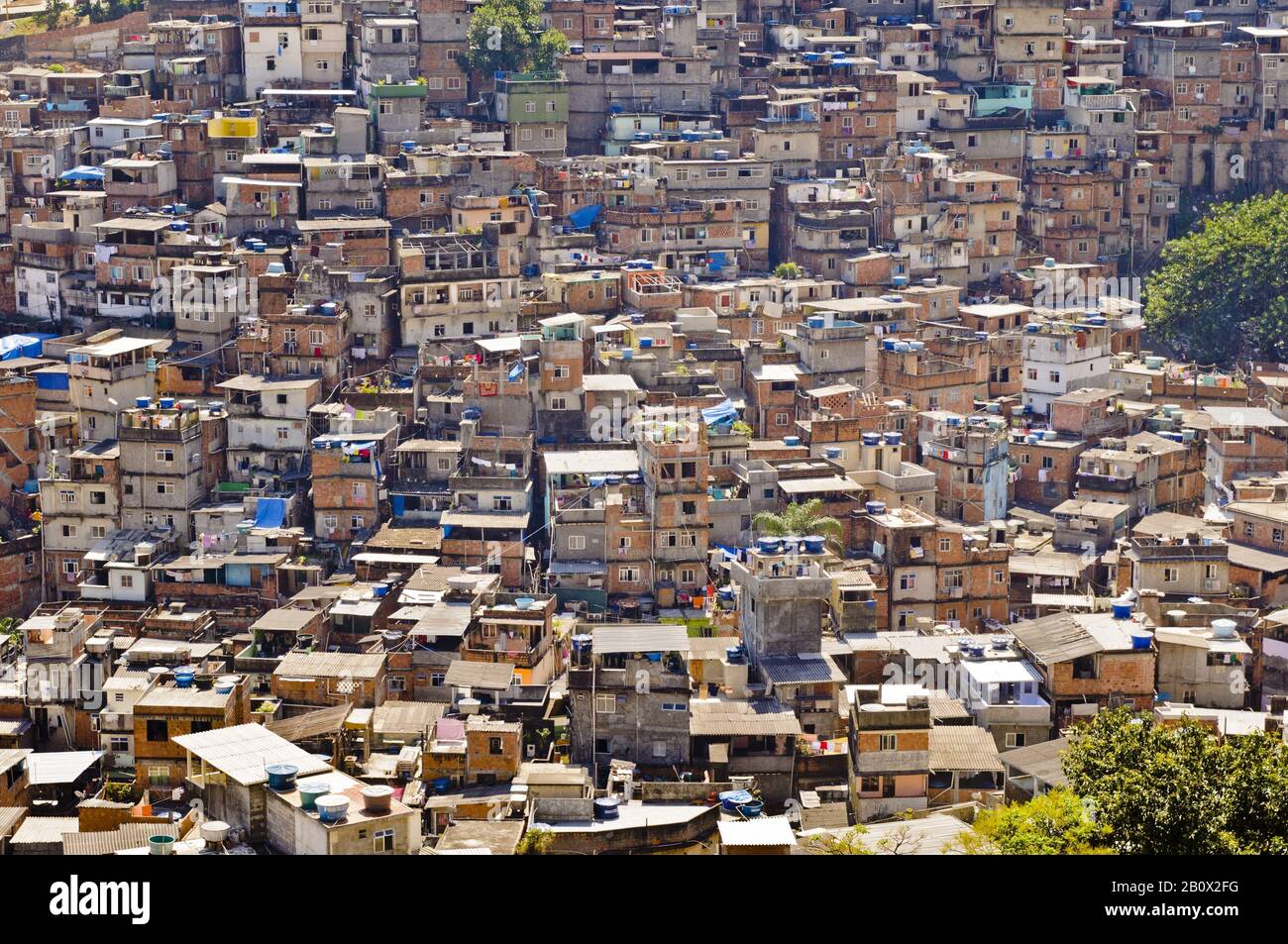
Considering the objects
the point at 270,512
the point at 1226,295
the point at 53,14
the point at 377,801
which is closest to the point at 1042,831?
the point at 377,801

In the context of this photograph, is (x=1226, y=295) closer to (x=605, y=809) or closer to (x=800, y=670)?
(x=800, y=670)

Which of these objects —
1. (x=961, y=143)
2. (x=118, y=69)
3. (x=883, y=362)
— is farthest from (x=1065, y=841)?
(x=118, y=69)

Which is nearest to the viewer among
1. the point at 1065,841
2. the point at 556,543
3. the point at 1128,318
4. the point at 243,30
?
the point at 1065,841

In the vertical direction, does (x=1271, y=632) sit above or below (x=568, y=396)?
below

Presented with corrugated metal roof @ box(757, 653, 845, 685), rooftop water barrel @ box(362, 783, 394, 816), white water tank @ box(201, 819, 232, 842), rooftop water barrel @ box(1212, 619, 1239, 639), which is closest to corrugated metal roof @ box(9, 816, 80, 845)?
white water tank @ box(201, 819, 232, 842)

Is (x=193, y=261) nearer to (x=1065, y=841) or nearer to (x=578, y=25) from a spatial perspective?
A: (x=578, y=25)

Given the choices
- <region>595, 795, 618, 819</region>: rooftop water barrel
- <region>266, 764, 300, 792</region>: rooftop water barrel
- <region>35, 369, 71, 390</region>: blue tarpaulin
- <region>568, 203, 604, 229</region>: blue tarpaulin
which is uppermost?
<region>568, 203, 604, 229</region>: blue tarpaulin

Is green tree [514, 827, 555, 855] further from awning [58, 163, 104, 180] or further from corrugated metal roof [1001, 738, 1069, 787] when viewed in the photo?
awning [58, 163, 104, 180]
